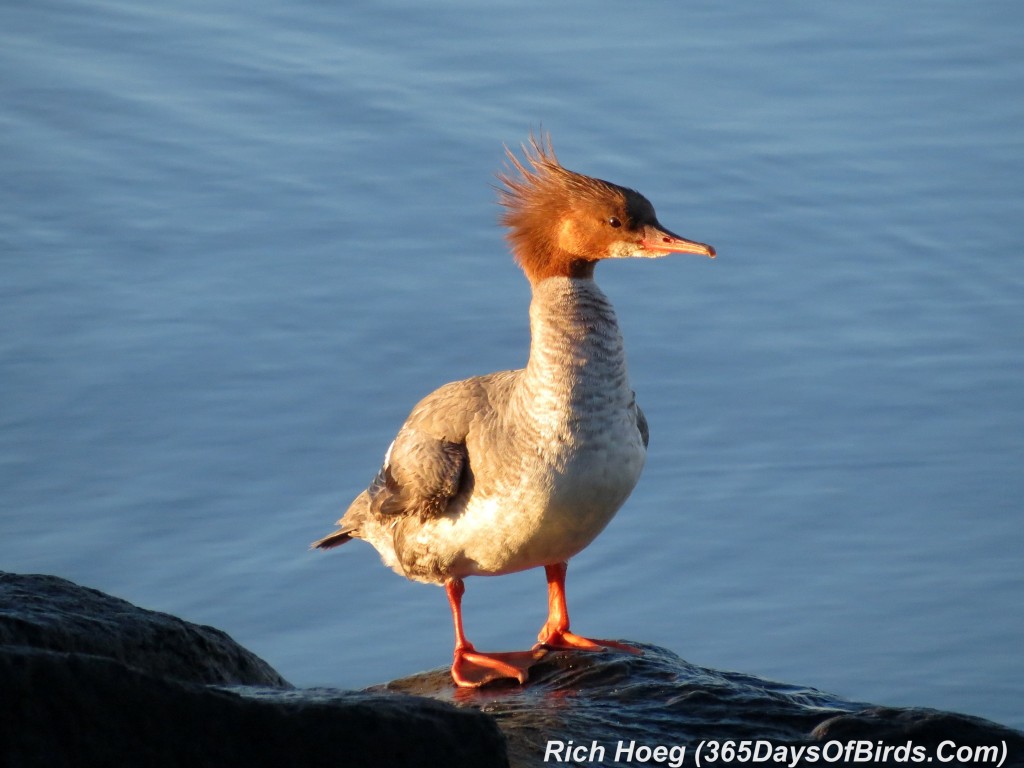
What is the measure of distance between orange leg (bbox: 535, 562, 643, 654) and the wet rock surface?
14 cm

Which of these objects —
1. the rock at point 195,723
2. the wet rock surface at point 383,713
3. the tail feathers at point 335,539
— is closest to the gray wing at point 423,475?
the tail feathers at point 335,539

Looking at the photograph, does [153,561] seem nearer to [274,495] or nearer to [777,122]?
[274,495]

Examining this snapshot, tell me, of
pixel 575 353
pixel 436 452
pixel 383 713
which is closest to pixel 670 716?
pixel 575 353

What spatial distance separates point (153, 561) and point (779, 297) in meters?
4.24

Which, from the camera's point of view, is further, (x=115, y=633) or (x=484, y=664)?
(x=484, y=664)

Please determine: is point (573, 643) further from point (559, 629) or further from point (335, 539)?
point (335, 539)

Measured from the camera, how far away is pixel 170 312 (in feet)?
34.9

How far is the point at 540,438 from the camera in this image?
648cm

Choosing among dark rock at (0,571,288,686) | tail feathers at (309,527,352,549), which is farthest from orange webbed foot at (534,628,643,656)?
dark rock at (0,571,288,686)

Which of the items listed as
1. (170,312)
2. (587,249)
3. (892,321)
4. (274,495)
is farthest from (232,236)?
(587,249)

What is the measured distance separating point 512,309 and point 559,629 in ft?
12.7

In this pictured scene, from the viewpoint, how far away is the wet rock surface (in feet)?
13.1

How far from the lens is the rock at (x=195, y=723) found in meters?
3.95

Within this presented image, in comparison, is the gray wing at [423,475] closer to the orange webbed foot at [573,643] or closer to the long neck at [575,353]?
the long neck at [575,353]
